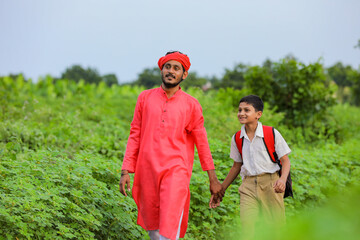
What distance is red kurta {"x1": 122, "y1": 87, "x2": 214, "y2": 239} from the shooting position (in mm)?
3164

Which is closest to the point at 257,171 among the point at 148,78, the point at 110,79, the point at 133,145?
the point at 133,145

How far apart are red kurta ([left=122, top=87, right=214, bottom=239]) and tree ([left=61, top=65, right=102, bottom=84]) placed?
130 ft

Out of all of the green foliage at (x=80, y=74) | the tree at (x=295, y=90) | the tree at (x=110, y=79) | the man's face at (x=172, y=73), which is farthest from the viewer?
the tree at (x=110, y=79)

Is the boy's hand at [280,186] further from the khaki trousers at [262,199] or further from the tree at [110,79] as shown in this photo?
the tree at [110,79]

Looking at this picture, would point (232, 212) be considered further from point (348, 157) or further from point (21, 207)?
point (348, 157)

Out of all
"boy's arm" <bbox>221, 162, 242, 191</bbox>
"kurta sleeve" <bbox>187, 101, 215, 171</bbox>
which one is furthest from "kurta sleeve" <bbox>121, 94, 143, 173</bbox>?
"boy's arm" <bbox>221, 162, 242, 191</bbox>

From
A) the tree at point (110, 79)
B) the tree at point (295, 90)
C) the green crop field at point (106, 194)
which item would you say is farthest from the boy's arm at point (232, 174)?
the tree at point (110, 79)

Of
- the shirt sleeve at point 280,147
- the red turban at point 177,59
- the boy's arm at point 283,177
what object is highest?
the red turban at point 177,59

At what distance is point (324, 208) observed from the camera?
2.65 feet

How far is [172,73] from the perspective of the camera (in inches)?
135

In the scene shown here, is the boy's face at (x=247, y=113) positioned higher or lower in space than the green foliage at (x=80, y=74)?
lower

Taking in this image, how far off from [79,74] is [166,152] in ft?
135

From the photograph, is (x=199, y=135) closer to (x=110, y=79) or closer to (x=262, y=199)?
(x=262, y=199)

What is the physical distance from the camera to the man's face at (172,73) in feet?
11.2
